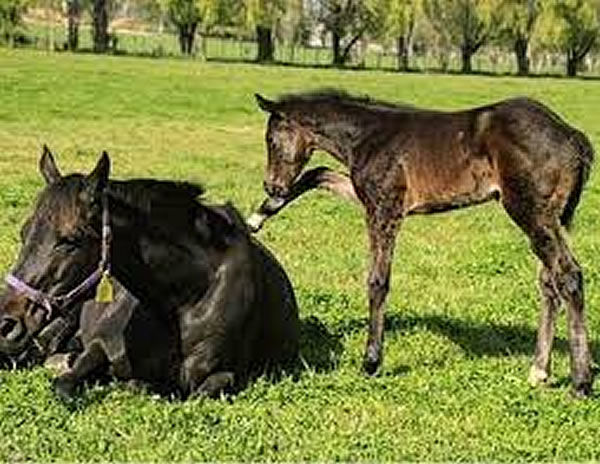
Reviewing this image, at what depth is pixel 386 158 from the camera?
7.67 m

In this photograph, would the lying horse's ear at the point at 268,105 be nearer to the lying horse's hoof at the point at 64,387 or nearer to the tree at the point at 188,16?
the lying horse's hoof at the point at 64,387

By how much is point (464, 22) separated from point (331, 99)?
7512 cm

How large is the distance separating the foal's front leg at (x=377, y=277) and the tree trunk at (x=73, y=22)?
66380mm

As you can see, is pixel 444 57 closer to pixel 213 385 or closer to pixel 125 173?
pixel 125 173

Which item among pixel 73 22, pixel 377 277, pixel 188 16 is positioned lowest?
pixel 377 277

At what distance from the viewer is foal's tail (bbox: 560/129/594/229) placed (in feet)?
23.7

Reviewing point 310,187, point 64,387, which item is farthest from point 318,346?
point 64,387

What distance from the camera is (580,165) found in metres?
7.22

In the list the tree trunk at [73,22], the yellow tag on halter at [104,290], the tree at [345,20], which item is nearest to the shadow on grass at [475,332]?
the yellow tag on halter at [104,290]

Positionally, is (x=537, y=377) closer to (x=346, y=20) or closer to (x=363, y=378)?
(x=363, y=378)

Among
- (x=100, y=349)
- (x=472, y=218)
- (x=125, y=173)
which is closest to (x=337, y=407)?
(x=100, y=349)

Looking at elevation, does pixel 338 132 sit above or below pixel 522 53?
above

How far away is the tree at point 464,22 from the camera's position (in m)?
78.5

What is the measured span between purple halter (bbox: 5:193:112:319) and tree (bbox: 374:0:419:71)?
236 ft
